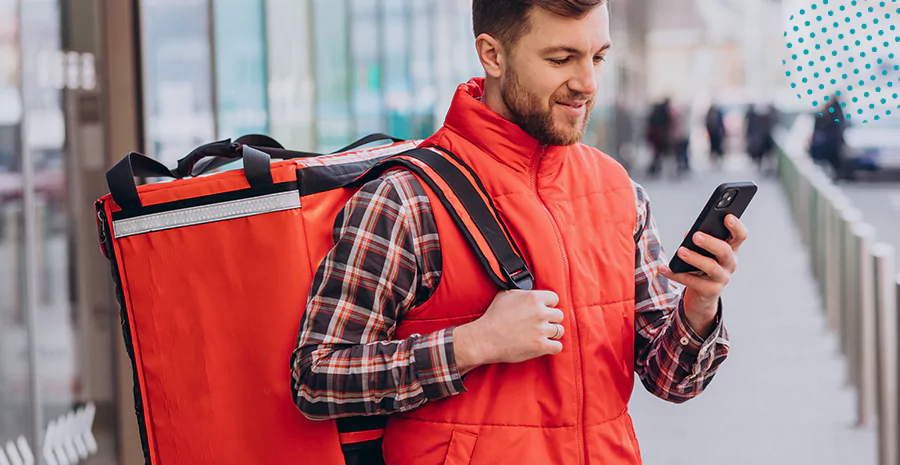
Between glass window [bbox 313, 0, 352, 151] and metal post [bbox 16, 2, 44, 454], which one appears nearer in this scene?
metal post [bbox 16, 2, 44, 454]

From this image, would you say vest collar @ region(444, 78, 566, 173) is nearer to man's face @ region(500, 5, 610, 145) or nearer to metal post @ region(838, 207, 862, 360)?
man's face @ region(500, 5, 610, 145)

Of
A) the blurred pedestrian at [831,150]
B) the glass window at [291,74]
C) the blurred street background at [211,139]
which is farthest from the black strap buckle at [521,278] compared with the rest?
the blurred pedestrian at [831,150]

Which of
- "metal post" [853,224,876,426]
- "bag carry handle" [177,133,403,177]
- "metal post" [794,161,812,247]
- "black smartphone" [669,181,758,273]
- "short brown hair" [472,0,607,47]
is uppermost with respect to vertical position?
"short brown hair" [472,0,607,47]

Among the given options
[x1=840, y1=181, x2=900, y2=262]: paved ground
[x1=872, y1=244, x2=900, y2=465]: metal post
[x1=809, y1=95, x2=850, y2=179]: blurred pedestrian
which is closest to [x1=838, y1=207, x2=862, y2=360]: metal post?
[x1=872, y1=244, x2=900, y2=465]: metal post

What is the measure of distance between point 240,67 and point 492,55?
402 centimetres

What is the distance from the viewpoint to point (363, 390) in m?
1.77

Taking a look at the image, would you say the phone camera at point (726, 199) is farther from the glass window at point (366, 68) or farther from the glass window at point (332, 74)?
the glass window at point (366, 68)

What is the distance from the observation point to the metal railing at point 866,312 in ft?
15.8

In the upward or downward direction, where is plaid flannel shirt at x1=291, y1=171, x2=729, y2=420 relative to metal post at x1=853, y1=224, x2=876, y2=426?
upward

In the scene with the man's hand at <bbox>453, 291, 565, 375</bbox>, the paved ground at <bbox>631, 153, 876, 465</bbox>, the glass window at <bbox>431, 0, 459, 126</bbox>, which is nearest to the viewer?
the man's hand at <bbox>453, 291, 565, 375</bbox>

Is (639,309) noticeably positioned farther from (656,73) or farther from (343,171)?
(656,73)

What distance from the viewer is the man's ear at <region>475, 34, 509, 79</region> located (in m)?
1.91

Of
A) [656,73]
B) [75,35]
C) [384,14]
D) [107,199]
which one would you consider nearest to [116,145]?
[75,35]

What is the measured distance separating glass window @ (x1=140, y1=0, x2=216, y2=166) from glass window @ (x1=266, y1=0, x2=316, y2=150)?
110cm
